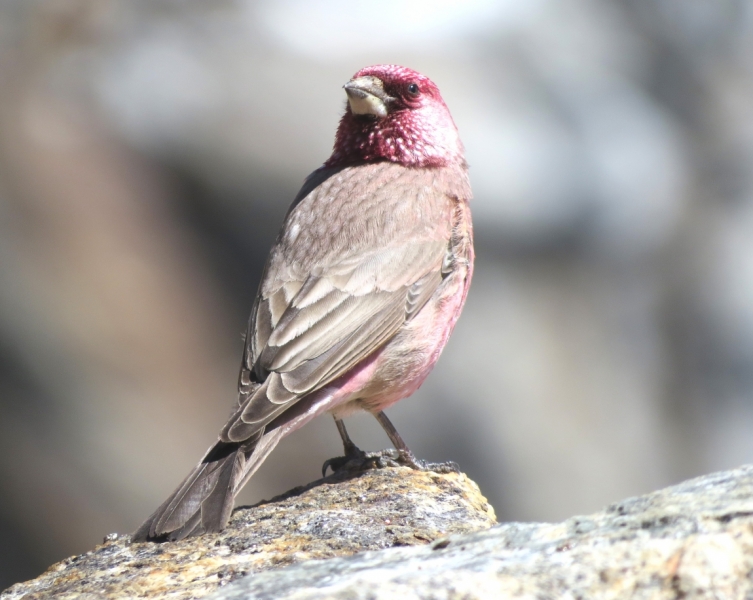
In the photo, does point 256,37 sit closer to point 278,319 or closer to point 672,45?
point 672,45

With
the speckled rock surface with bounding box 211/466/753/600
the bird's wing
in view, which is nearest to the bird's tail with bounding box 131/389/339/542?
the bird's wing

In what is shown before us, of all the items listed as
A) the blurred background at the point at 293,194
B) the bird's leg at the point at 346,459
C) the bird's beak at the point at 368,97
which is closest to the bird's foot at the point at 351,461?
the bird's leg at the point at 346,459

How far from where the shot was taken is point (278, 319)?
3928 millimetres

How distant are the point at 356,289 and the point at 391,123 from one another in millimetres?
1127

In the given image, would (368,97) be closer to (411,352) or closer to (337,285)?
(337,285)

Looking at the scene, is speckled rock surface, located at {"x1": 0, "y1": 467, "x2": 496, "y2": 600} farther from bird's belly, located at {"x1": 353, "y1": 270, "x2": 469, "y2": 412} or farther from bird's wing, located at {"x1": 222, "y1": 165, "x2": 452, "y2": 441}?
bird's belly, located at {"x1": 353, "y1": 270, "x2": 469, "y2": 412}

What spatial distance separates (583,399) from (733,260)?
218 centimetres

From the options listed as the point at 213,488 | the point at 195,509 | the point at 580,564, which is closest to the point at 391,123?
the point at 213,488

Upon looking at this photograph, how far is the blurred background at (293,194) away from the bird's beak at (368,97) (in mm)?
2951

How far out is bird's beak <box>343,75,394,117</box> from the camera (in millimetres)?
4797

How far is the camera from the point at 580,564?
209 cm

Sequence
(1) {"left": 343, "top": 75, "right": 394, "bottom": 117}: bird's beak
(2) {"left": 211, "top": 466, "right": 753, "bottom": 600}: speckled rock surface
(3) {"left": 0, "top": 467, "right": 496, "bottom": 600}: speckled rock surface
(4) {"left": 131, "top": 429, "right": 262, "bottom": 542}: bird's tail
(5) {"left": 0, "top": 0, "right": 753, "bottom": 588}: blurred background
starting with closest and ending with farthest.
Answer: (2) {"left": 211, "top": 466, "right": 753, "bottom": 600}: speckled rock surface, (3) {"left": 0, "top": 467, "right": 496, "bottom": 600}: speckled rock surface, (4) {"left": 131, "top": 429, "right": 262, "bottom": 542}: bird's tail, (1) {"left": 343, "top": 75, "right": 394, "bottom": 117}: bird's beak, (5) {"left": 0, "top": 0, "right": 753, "bottom": 588}: blurred background

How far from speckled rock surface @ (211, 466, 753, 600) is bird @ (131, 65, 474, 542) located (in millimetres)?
1149

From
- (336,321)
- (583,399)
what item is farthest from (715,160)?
(336,321)
